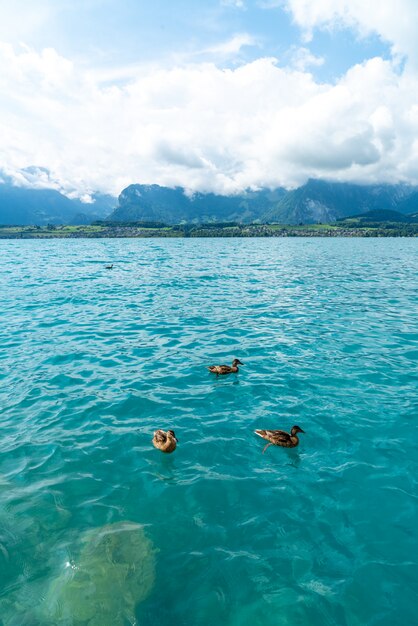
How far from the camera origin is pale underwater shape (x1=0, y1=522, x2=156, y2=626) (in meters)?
8.25

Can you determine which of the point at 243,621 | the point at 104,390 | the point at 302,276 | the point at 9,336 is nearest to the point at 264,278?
the point at 302,276

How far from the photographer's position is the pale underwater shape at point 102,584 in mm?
8250

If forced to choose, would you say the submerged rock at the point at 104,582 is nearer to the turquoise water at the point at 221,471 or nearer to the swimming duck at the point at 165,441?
the turquoise water at the point at 221,471

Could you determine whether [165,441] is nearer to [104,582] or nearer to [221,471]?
[221,471]

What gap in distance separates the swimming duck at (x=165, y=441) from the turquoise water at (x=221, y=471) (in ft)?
1.01

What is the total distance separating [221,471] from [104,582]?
4959 mm

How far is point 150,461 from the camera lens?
13609mm

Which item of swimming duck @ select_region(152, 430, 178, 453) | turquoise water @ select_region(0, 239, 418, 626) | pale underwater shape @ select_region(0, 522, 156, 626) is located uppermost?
swimming duck @ select_region(152, 430, 178, 453)

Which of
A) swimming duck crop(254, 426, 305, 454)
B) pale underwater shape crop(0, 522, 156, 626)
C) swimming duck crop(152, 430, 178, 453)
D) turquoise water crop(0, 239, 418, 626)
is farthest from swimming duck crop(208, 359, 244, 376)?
pale underwater shape crop(0, 522, 156, 626)

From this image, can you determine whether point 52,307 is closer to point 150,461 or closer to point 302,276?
point 150,461

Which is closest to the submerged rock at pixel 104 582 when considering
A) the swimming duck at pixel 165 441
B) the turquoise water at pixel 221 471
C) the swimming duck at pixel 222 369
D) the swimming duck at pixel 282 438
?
the turquoise water at pixel 221 471

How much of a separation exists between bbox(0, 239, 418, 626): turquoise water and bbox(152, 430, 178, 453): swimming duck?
1.01ft

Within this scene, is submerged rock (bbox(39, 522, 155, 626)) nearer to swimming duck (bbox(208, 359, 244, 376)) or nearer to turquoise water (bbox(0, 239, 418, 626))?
turquoise water (bbox(0, 239, 418, 626))

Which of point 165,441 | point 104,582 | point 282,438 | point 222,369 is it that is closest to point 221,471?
point 165,441
